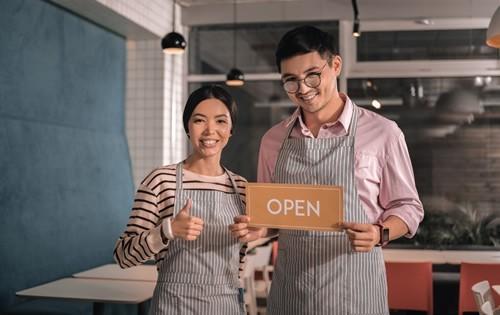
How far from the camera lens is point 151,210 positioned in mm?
2086

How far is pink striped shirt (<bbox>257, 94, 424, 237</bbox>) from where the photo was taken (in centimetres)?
196

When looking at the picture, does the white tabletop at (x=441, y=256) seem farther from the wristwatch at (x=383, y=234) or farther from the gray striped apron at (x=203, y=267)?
the wristwatch at (x=383, y=234)

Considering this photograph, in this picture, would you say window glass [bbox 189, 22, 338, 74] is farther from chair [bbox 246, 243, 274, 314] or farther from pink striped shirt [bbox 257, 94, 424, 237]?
pink striped shirt [bbox 257, 94, 424, 237]

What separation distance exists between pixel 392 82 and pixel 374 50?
17.1 inches

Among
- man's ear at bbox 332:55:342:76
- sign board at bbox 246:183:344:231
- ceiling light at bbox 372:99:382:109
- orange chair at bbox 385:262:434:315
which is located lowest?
orange chair at bbox 385:262:434:315

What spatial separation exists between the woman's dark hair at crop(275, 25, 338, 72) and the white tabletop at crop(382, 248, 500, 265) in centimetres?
390

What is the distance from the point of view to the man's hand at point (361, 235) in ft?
5.74

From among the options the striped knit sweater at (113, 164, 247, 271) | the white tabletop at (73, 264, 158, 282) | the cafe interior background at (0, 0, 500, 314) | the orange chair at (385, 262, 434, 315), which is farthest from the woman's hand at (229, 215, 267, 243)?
the cafe interior background at (0, 0, 500, 314)

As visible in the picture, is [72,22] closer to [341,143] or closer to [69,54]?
[69,54]

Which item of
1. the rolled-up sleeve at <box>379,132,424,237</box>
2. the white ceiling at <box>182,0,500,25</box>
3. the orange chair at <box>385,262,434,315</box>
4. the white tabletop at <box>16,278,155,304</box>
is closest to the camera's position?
the rolled-up sleeve at <box>379,132,424,237</box>

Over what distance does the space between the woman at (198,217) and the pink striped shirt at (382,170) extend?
1.38 ft

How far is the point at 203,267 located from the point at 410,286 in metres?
3.18

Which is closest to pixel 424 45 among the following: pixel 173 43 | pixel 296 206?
pixel 173 43

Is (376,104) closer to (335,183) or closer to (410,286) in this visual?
(410,286)
